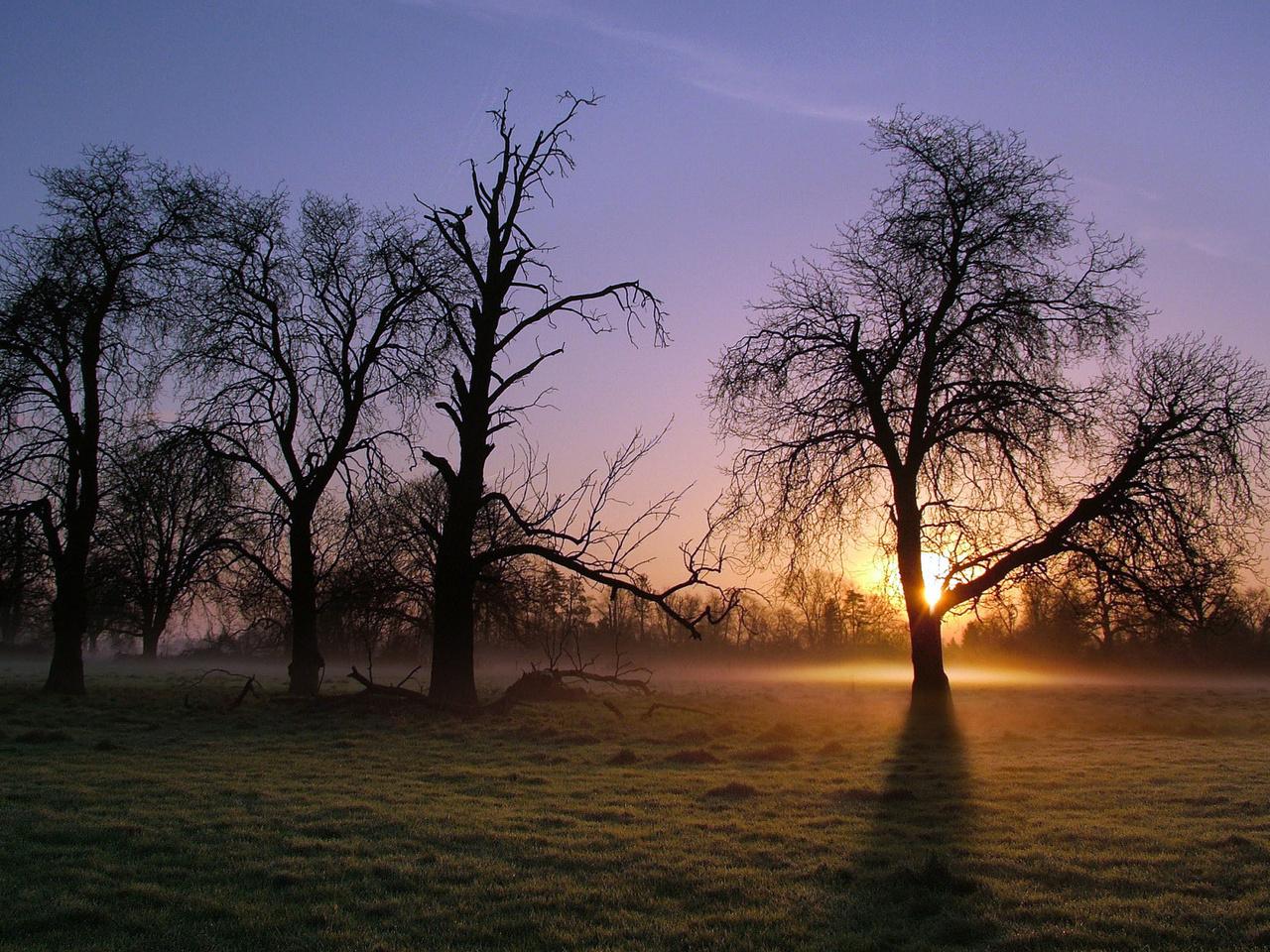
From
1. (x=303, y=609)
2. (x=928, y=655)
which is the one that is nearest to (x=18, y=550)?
(x=303, y=609)

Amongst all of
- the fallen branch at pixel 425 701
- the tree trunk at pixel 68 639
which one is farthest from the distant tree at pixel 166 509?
the fallen branch at pixel 425 701

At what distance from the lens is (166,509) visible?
1969 centimetres

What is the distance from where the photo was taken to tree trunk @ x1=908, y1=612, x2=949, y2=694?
17.1 metres

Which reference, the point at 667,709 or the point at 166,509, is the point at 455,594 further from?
the point at 166,509

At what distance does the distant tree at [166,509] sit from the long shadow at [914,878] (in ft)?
50.6

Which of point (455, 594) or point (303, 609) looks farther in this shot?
point (303, 609)

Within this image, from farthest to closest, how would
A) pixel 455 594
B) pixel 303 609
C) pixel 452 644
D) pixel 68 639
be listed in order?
pixel 303 609 < pixel 68 639 < pixel 452 644 < pixel 455 594

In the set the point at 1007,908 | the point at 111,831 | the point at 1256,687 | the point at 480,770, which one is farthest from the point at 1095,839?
the point at 1256,687

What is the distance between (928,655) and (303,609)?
14140mm

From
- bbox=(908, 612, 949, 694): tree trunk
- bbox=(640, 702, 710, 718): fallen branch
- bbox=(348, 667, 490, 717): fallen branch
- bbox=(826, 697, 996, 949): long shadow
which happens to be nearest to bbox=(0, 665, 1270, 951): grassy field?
bbox=(826, 697, 996, 949): long shadow

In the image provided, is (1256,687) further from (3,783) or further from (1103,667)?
(3,783)

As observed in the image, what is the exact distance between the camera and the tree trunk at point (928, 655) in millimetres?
17141

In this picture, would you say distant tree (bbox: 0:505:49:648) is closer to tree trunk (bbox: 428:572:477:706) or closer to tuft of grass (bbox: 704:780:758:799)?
tree trunk (bbox: 428:572:477:706)

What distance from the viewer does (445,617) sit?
57.7ft
